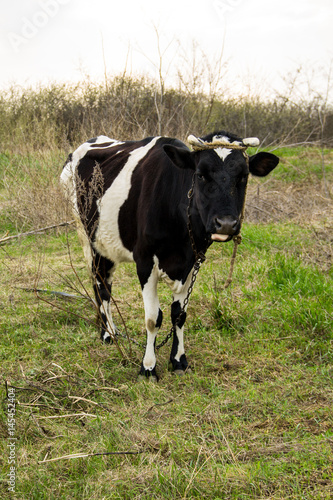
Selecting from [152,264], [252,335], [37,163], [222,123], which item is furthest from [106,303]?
[222,123]

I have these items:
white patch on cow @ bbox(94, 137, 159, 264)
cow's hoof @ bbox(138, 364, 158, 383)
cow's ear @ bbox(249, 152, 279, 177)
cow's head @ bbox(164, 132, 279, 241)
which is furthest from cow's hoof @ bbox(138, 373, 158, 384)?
cow's ear @ bbox(249, 152, 279, 177)

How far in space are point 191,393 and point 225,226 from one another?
127 cm

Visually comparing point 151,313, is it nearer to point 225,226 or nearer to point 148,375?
point 148,375

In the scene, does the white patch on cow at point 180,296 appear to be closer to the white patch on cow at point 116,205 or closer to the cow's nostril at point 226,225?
the white patch on cow at point 116,205

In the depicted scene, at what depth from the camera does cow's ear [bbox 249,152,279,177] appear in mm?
3764

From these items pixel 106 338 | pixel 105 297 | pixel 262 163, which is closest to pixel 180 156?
pixel 262 163

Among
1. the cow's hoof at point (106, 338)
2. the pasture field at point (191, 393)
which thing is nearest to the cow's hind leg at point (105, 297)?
the cow's hoof at point (106, 338)

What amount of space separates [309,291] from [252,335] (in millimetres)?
888

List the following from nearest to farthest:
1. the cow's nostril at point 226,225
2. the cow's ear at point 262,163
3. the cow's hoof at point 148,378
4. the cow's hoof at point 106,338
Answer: the cow's nostril at point 226,225, the cow's ear at point 262,163, the cow's hoof at point 148,378, the cow's hoof at point 106,338

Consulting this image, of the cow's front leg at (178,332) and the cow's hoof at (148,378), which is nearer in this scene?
the cow's hoof at (148,378)

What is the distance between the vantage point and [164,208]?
12.9ft

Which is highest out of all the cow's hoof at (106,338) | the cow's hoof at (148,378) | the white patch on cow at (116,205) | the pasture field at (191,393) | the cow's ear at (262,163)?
the cow's ear at (262,163)

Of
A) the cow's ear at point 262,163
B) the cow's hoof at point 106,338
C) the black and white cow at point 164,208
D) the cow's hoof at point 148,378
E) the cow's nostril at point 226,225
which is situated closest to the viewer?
the cow's nostril at point 226,225

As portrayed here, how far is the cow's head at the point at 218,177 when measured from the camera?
3344 mm
